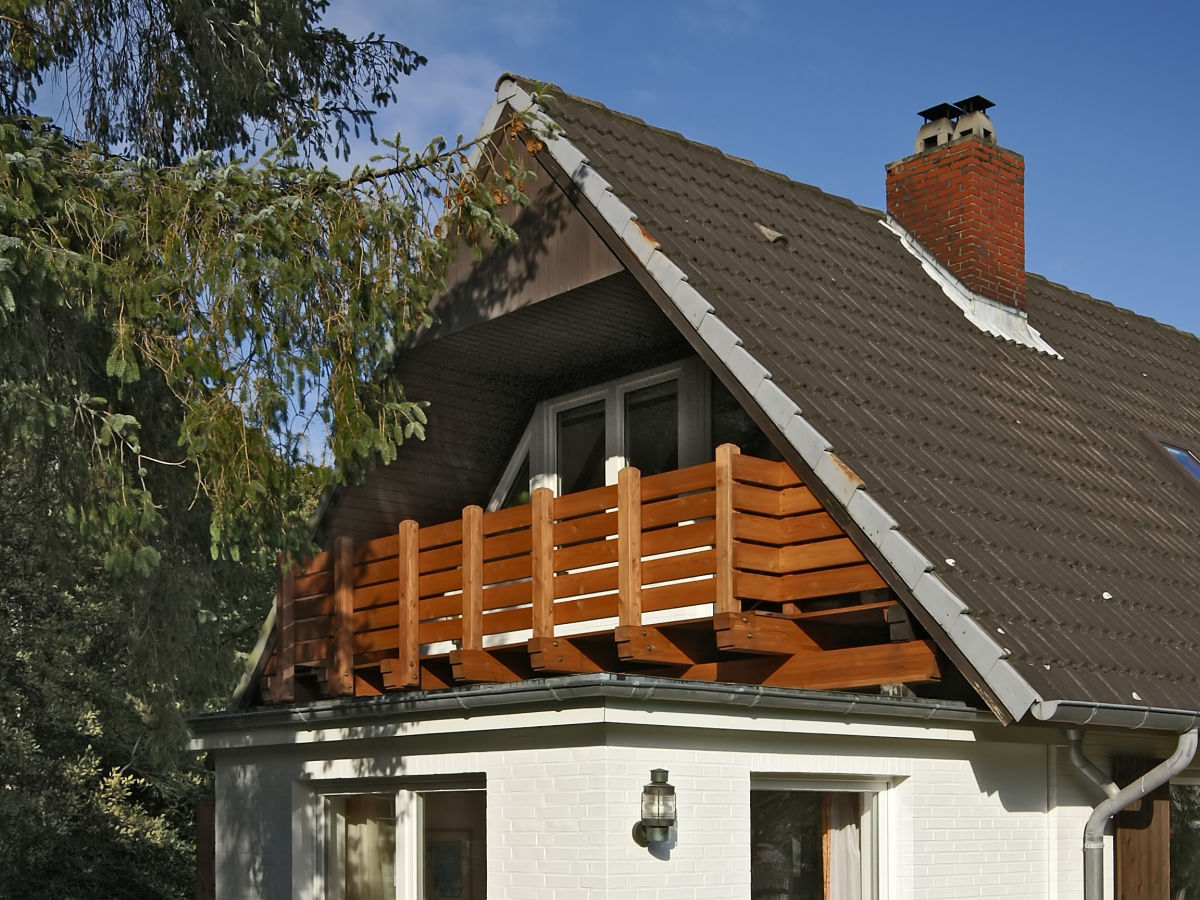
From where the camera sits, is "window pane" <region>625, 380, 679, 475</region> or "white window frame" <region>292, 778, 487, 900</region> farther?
"window pane" <region>625, 380, 679, 475</region>

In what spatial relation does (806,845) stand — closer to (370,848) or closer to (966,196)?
(370,848)

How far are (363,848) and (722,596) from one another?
295cm

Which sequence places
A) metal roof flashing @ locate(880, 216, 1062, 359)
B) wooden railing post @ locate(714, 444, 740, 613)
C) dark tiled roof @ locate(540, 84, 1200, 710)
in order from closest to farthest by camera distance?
dark tiled roof @ locate(540, 84, 1200, 710)
wooden railing post @ locate(714, 444, 740, 613)
metal roof flashing @ locate(880, 216, 1062, 359)

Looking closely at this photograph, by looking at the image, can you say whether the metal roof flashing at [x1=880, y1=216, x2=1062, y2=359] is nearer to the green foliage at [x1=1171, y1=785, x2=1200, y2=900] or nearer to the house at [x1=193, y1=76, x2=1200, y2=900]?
the house at [x1=193, y1=76, x2=1200, y2=900]

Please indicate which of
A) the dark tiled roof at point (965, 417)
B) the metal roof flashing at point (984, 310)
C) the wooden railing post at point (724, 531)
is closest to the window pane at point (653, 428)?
the dark tiled roof at point (965, 417)

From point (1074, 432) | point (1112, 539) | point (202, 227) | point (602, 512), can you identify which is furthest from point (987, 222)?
point (202, 227)

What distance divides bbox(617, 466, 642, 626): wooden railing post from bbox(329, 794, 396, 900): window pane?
1.89m

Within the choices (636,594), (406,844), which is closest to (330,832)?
(406,844)

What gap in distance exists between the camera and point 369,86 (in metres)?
15.4

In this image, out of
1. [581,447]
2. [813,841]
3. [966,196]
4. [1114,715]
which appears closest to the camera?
[1114,715]

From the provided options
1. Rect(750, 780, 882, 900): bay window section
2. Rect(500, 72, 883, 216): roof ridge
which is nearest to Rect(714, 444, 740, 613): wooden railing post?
Rect(750, 780, 882, 900): bay window section

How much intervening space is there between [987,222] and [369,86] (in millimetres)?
5866

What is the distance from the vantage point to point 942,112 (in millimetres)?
14781

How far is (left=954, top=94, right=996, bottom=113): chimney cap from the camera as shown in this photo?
48.2 ft
